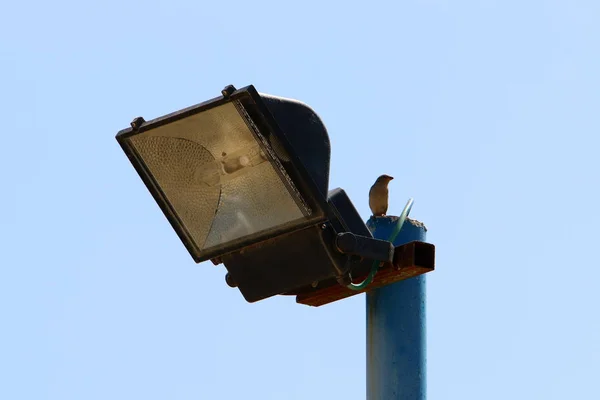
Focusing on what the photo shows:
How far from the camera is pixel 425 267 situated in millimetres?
3910

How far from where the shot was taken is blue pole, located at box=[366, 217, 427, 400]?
13.3 feet

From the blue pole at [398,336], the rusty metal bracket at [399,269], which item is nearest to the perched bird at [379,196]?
the blue pole at [398,336]

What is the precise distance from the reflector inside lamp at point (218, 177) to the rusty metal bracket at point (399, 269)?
423mm

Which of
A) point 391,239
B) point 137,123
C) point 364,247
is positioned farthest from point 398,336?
point 137,123

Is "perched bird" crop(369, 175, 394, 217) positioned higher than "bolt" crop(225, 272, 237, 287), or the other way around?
"perched bird" crop(369, 175, 394, 217)

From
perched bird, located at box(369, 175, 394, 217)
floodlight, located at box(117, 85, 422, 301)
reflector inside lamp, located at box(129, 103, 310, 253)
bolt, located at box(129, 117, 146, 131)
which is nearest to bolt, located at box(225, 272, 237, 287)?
floodlight, located at box(117, 85, 422, 301)

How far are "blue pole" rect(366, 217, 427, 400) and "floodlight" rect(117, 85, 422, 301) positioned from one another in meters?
0.47

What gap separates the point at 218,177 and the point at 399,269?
622mm

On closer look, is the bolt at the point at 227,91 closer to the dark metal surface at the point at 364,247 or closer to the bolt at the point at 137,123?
the bolt at the point at 137,123

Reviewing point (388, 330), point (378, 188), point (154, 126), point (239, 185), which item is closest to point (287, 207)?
point (239, 185)

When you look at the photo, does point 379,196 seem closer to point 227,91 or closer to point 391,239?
point 391,239

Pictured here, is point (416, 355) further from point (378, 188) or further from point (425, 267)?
point (378, 188)

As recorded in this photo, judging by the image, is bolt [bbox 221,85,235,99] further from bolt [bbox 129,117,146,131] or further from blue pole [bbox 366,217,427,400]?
blue pole [bbox 366,217,427,400]

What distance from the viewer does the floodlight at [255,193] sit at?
11.4ft
